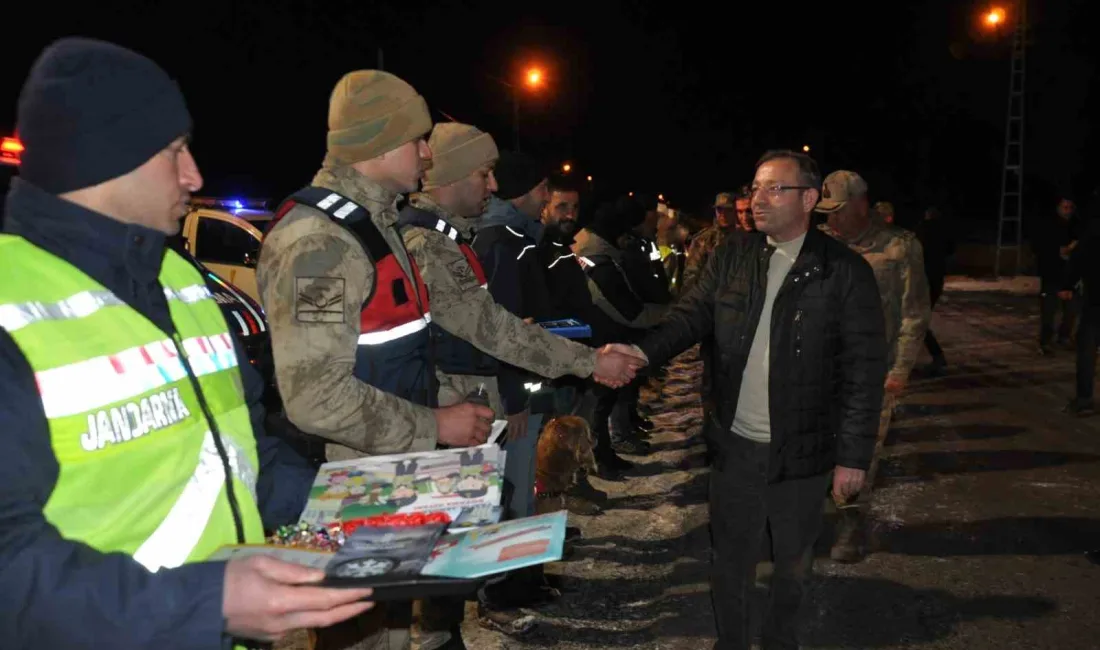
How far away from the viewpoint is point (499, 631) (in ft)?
14.6

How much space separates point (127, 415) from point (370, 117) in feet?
5.63

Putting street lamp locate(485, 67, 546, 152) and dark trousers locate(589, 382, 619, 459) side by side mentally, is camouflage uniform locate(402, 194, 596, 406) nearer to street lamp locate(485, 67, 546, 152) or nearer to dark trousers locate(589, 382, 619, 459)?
dark trousers locate(589, 382, 619, 459)

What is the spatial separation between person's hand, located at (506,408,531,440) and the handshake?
0.55m

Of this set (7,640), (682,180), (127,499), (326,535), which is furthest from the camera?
(682,180)

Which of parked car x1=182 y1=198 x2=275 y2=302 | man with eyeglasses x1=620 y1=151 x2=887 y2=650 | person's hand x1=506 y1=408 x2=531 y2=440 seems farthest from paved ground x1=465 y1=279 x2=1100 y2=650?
parked car x1=182 y1=198 x2=275 y2=302

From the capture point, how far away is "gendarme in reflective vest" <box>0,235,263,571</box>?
1372 millimetres

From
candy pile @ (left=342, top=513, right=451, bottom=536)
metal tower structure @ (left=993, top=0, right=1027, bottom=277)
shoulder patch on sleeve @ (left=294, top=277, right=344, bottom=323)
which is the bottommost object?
candy pile @ (left=342, top=513, right=451, bottom=536)

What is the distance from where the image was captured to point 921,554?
5309 mm

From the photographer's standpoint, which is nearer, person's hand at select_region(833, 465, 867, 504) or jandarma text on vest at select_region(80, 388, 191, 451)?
jandarma text on vest at select_region(80, 388, 191, 451)

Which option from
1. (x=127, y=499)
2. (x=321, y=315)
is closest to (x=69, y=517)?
(x=127, y=499)

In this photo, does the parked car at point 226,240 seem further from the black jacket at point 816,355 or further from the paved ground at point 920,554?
the black jacket at point 816,355

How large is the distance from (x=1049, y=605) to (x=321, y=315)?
4.20m

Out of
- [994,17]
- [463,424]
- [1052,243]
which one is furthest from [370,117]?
[994,17]

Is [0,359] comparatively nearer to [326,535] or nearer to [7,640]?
[7,640]
